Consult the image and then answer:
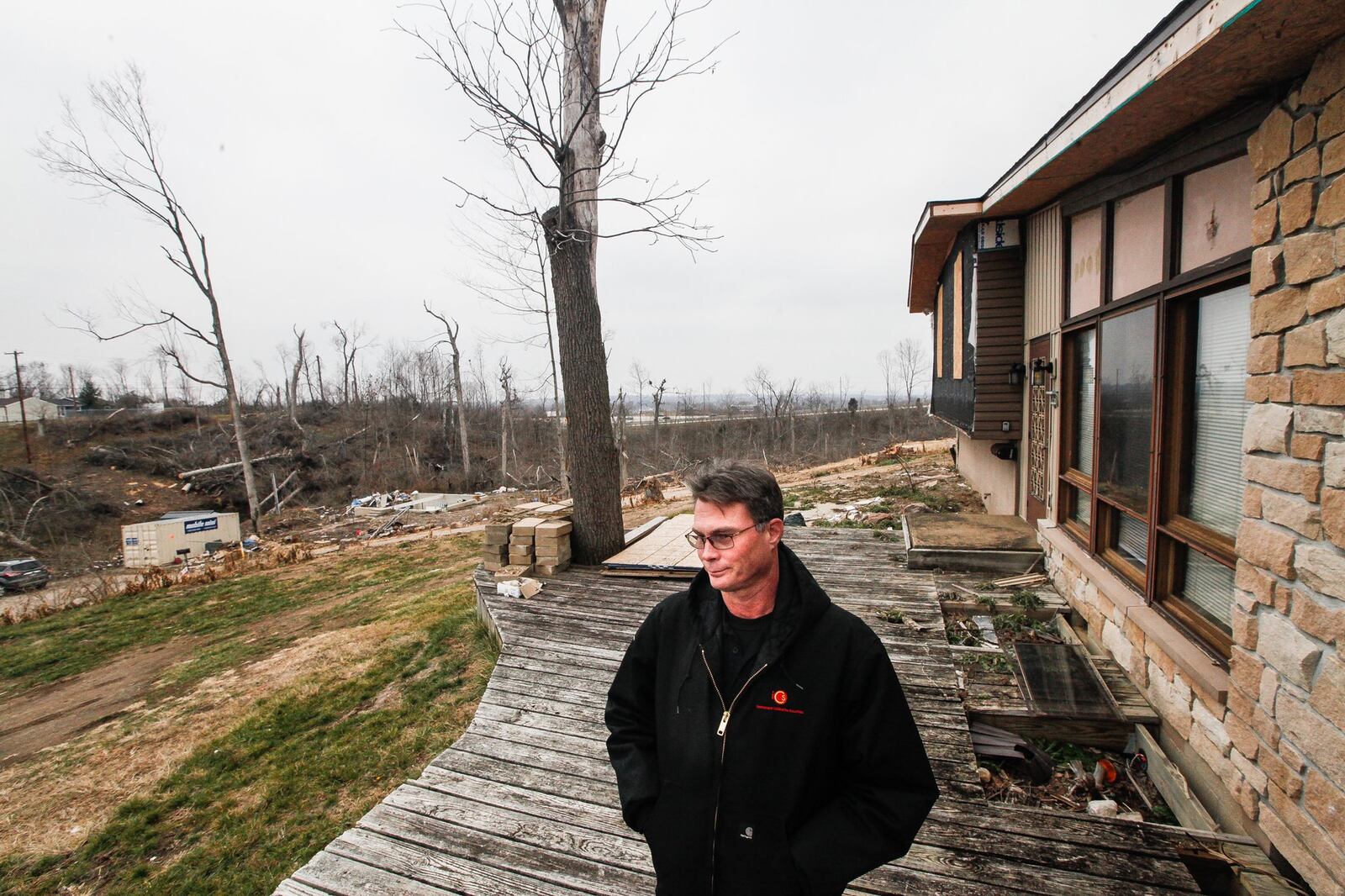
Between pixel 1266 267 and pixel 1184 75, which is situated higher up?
pixel 1184 75

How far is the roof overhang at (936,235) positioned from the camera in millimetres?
6719

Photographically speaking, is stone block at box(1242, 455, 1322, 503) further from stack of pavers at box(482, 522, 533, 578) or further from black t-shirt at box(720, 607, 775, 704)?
stack of pavers at box(482, 522, 533, 578)

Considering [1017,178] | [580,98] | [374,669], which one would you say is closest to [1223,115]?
[1017,178]

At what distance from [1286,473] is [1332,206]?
0.95 meters

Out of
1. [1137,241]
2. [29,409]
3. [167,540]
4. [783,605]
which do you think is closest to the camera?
[783,605]

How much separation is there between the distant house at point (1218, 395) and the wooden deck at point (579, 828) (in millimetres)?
705

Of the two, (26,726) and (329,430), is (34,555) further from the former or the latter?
(26,726)

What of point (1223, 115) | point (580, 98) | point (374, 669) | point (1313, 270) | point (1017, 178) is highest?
point (580, 98)

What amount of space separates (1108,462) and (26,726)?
1092 cm

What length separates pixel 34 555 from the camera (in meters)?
22.1

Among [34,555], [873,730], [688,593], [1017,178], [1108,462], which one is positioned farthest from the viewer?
[34,555]

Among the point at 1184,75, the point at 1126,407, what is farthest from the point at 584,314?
the point at 1184,75

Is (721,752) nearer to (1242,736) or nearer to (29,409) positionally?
(1242,736)

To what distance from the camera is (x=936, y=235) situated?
8.05 meters
